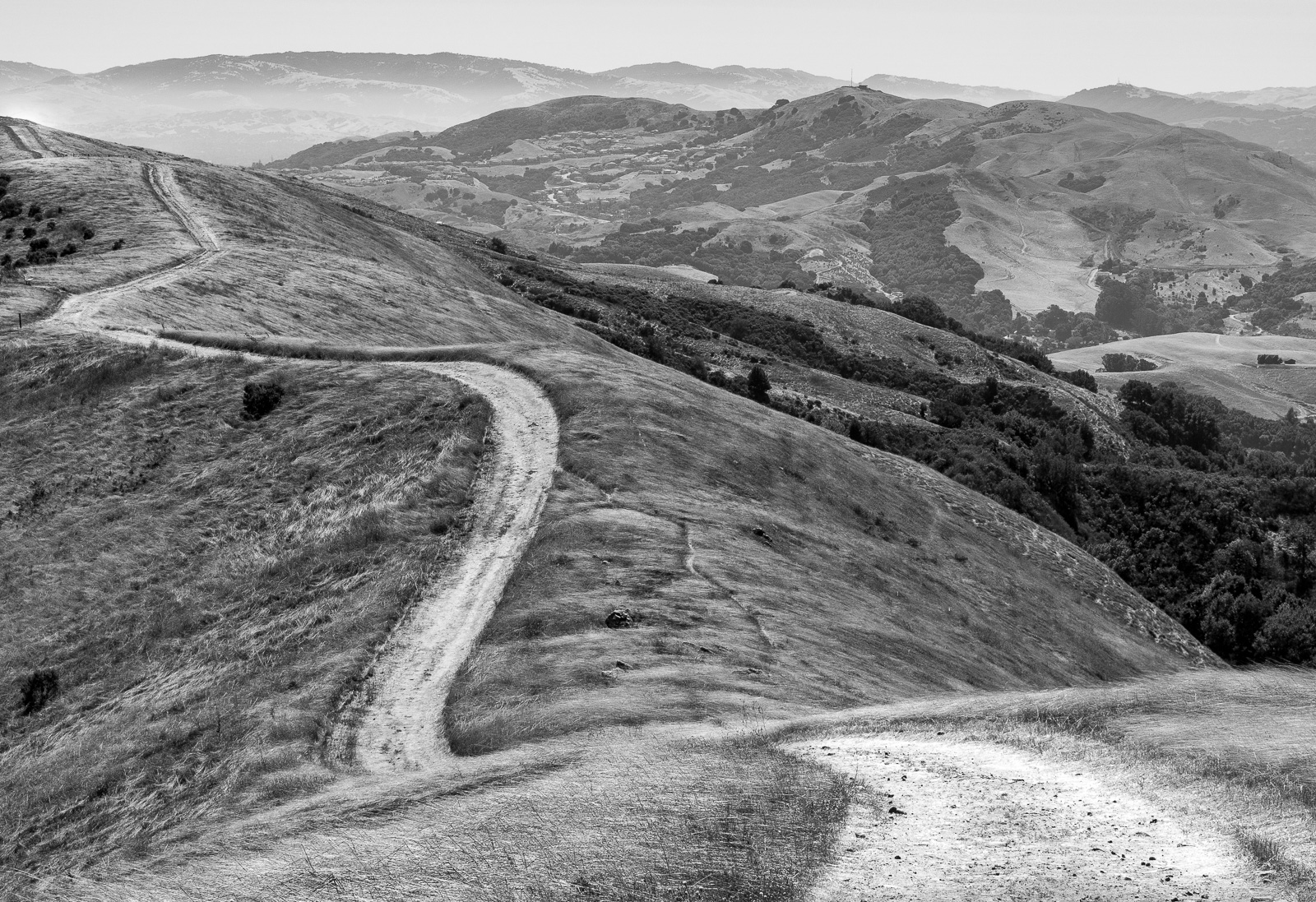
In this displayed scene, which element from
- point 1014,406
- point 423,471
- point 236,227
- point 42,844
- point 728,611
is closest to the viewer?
point 42,844

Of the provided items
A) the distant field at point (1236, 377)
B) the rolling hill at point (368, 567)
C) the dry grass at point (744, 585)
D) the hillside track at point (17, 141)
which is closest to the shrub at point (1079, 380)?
the distant field at point (1236, 377)

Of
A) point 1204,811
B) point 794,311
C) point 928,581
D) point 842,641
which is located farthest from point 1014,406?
point 1204,811

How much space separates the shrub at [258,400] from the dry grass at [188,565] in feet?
1.29

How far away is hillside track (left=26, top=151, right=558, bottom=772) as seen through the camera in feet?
55.2

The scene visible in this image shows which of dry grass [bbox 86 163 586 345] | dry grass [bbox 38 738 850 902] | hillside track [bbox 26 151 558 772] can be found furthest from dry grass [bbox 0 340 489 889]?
dry grass [bbox 86 163 586 345]

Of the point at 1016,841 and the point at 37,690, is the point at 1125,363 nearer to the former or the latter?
the point at 37,690

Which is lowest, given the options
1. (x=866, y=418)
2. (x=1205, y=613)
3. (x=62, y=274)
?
(x=1205, y=613)

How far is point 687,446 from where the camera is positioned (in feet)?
100

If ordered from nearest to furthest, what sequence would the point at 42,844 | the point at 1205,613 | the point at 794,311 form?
the point at 42,844 < the point at 1205,613 < the point at 794,311

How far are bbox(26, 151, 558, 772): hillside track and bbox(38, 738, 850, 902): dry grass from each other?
9.51ft

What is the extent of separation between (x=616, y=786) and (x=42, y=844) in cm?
945

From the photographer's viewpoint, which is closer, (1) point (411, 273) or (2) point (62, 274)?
(2) point (62, 274)

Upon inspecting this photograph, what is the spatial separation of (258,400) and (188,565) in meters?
8.35

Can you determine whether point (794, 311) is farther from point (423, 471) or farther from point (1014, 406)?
point (423, 471)
